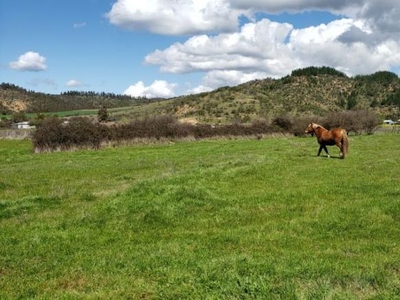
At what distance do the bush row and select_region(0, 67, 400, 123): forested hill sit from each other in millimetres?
35866

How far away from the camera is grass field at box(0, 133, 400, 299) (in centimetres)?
702

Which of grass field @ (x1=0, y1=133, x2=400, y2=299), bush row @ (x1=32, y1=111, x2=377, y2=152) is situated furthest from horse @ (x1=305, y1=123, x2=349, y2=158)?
bush row @ (x1=32, y1=111, x2=377, y2=152)

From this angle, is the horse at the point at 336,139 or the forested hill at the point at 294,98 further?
the forested hill at the point at 294,98

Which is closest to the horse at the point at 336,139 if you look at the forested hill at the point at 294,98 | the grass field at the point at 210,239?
the grass field at the point at 210,239

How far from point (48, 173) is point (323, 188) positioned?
15059 mm

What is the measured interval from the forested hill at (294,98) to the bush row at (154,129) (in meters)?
35.9

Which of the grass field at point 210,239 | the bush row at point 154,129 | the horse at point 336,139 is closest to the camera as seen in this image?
the grass field at point 210,239

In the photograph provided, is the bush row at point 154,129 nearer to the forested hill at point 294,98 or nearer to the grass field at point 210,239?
the grass field at point 210,239

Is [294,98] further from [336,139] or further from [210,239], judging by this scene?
[210,239]

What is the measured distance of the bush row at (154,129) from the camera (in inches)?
1742

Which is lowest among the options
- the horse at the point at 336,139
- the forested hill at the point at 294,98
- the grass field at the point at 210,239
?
the grass field at the point at 210,239

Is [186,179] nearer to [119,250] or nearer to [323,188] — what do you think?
[323,188]

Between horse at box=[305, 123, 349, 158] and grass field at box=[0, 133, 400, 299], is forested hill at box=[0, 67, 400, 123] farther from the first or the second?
grass field at box=[0, 133, 400, 299]

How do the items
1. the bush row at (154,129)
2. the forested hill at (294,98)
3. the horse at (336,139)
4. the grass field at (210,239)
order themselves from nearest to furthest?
the grass field at (210,239)
the horse at (336,139)
the bush row at (154,129)
the forested hill at (294,98)
